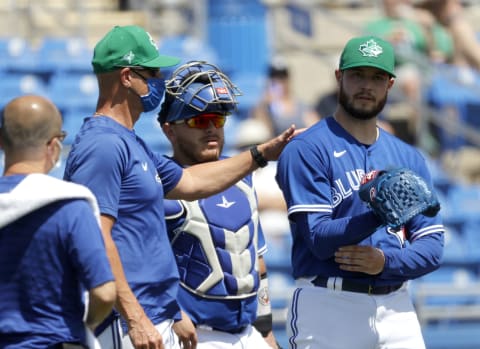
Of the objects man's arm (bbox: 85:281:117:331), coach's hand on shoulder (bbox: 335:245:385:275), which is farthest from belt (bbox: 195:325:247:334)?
man's arm (bbox: 85:281:117:331)

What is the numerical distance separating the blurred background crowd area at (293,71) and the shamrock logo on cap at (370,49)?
395 cm

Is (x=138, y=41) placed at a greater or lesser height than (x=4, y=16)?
greater

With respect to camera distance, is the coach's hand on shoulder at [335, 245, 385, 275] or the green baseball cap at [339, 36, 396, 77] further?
the green baseball cap at [339, 36, 396, 77]

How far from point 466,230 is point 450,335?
1.19 m

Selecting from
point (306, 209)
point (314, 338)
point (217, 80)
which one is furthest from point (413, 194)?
point (217, 80)

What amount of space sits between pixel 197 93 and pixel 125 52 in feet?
2.15

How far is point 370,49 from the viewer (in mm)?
4590

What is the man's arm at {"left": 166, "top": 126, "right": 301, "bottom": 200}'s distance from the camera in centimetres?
453

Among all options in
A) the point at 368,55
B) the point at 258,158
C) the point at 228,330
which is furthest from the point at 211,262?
the point at 368,55

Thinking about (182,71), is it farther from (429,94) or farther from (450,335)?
(429,94)

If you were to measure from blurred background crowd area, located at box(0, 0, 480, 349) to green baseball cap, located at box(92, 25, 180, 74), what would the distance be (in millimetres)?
4332

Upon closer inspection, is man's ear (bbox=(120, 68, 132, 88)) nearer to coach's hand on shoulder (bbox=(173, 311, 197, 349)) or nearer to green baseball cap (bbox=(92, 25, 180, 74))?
green baseball cap (bbox=(92, 25, 180, 74))

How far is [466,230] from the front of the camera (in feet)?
30.3

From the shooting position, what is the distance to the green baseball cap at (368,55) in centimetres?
457
